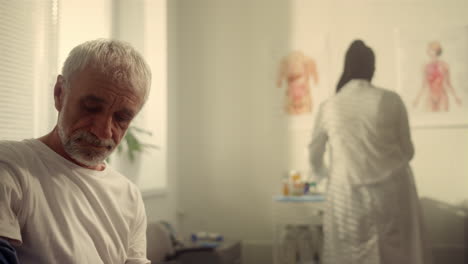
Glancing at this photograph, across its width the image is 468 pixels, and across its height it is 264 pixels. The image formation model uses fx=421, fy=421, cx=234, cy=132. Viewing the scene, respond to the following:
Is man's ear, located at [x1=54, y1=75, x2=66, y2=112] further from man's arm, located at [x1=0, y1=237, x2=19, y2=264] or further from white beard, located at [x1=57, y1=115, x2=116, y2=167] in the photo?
man's arm, located at [x1=0, y1=237, x2=19, y2=264]

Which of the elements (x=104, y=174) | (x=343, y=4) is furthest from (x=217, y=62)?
(x=104, y=174)

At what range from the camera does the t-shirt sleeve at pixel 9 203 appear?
76 centimetres

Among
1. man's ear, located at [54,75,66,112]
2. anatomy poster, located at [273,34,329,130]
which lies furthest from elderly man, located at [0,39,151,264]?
anatomy poster, located at [273,34,329,130]

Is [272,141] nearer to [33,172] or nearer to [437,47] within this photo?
[437,47]

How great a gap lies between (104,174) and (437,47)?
3025 mm

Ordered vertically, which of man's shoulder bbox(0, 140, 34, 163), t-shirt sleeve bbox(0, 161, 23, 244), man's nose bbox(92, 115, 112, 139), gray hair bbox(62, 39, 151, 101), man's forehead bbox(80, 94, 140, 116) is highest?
gray hair bbox(62, 39, 151, 101)

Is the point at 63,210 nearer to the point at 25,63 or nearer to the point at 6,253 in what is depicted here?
the point at 6,253

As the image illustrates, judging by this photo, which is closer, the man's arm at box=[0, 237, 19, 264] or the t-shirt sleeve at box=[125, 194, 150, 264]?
the man's arm at box=[0, 237, 19, 264]

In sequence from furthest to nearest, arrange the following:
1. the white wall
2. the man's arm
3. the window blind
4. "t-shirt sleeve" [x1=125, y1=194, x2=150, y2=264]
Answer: the white wall, the window blind, "t-shirt sleeve" [x1=125, y1=194, x2=150, y2=264], the man's arm

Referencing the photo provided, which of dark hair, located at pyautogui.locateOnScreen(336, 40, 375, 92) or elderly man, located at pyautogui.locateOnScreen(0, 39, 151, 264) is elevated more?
dark hair, located at pyautogui.locateOnScreen(336, 40, 375, 92)

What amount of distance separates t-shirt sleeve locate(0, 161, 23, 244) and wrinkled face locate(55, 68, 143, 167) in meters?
0.16

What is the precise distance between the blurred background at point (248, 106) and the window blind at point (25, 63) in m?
0.73

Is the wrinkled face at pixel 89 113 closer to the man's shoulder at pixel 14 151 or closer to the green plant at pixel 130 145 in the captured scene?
the man's shoulder at pixel 14 151

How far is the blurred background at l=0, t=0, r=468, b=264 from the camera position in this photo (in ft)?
10.5
